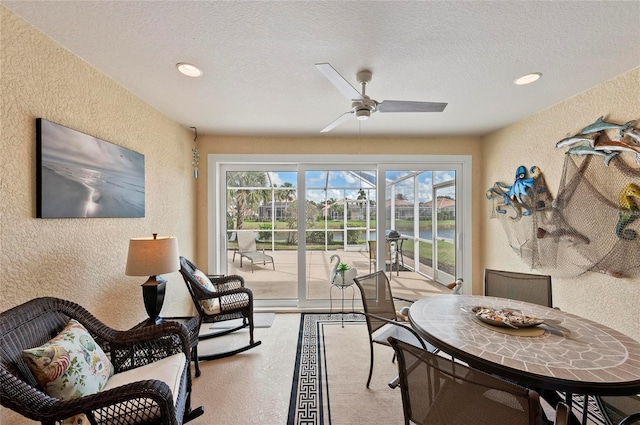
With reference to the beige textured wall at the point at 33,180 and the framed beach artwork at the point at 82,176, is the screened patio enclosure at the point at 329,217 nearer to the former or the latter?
the beige textured wall at the point at 33,180

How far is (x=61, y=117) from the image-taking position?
5.38 feet

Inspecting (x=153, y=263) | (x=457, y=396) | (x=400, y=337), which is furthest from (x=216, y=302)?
(x=457, y=396)

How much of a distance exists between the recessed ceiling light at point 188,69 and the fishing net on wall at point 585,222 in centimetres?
323

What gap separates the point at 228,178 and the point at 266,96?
1.69 m

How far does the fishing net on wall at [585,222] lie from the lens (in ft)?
6.27

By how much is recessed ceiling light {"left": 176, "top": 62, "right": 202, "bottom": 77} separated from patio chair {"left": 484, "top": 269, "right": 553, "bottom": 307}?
299cm

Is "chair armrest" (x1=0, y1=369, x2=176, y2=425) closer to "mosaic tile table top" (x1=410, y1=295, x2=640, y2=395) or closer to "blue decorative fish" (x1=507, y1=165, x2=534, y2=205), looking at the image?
"mosaic tile table top" (x1=410, y1=295, x2=640, y2=395)

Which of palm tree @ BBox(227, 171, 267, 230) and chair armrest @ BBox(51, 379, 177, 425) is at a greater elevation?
palm tree @ BBox(227, 171, 267, 230)

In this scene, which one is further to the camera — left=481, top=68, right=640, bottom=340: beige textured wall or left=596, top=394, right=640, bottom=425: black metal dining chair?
left=481, top=68, right=640, bottom=340: beige textured wall

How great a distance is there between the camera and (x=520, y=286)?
220 cm

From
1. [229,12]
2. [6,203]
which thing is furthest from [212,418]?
[229,12]

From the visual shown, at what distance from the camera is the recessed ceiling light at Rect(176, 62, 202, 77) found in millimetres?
1812

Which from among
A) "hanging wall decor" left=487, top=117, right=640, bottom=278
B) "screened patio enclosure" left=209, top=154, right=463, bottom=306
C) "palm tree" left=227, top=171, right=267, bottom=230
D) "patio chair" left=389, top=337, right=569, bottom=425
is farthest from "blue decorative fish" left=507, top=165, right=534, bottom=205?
"palm tree" left=227, top=171, right=267, bottom=230

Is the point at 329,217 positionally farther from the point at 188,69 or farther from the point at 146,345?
the point at 146,345
